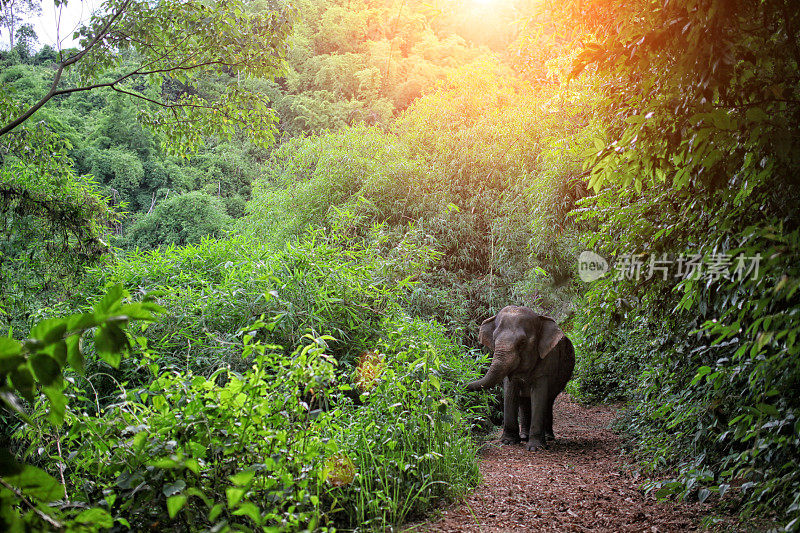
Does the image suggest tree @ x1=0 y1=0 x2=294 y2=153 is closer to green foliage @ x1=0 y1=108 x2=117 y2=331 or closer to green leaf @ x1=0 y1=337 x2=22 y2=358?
green foliage @ x1=0 y1=108 x2=117 y2=331

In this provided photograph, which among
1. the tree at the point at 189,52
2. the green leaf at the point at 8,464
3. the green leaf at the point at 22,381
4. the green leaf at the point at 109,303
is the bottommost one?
the green leaf at the point at 8,464

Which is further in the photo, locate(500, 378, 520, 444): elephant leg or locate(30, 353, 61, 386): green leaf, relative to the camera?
locate(500, 378, 520, 444): elephant leg

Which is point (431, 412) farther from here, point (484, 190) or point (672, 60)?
point (484, 190)

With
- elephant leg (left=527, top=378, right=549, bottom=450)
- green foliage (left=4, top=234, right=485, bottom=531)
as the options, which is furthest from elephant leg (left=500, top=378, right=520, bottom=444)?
green foliage (left=4, top=234, right=485, bottom=531)

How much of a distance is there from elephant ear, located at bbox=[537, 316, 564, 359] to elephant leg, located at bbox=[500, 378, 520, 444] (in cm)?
47

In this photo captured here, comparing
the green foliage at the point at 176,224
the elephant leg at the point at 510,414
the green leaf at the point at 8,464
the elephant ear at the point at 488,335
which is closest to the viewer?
the green leaf at the point at 8,464

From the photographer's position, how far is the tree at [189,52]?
19.5 ft

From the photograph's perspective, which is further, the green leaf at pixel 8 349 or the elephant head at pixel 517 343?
the elephant head at pixel 517 343

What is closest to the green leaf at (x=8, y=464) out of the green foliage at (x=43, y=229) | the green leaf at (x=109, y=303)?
the green leaf at (x=109, y=303)

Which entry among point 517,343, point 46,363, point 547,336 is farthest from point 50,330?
point 547,336

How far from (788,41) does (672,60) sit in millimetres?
546

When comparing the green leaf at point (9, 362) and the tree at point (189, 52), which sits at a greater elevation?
the tree at point (189, 52)

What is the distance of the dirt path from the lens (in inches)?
114

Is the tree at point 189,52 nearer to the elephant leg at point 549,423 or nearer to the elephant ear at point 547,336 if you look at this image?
the elephant ear at point 547,336
